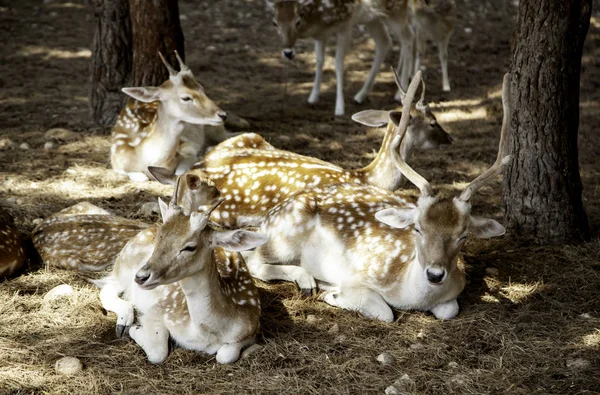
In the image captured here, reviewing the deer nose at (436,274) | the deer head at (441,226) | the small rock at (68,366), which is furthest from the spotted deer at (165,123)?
the deer nose at (436,274)

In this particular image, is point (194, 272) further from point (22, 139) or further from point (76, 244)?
point (22, 139)

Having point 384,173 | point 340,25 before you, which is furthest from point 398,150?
point 340,25

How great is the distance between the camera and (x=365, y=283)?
4273mm

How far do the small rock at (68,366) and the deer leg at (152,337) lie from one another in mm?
310

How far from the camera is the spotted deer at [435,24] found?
909 cm

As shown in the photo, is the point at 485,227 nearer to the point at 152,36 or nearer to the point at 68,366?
the point at 68,366

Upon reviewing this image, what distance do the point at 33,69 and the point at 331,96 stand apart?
11.5ft

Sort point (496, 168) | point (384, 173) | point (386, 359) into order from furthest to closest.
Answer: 1. point (384, 173)
2. point (496, 168)
3. point (386, 359)

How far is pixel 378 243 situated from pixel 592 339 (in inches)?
47.2

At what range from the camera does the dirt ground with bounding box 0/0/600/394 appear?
3.52m

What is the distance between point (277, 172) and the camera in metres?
5.11

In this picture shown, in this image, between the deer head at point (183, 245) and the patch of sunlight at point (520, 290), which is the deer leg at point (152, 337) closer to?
the deer head at point (183, 245)

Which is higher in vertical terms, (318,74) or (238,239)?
(238,239)

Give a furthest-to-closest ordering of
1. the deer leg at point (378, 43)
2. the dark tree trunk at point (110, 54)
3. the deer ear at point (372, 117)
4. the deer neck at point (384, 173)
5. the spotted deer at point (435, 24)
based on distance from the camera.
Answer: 1. the spotted deer at point (435, 24)
2. the deer leg at point (378, 43)
3. the dark tree trunk at point (110, 54)
4. the deer ear at point (372, 117)
5. the deer neck at point (384, 173)
